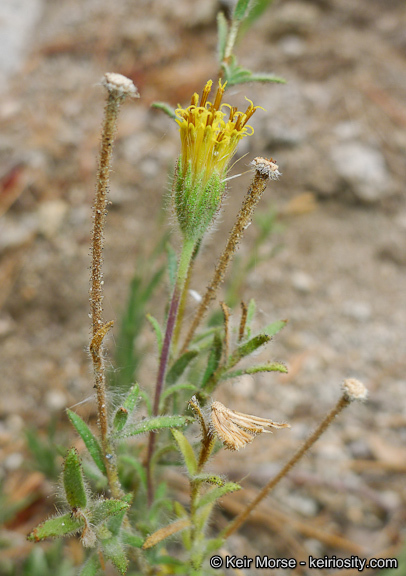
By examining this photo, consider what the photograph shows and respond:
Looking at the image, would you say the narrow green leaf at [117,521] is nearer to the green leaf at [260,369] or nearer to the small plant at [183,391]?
the small plant at [183,391]

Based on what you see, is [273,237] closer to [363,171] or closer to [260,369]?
[363,171]

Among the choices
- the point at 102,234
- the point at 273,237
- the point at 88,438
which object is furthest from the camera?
the point at 273,237

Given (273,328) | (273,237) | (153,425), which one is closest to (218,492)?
(153,425)

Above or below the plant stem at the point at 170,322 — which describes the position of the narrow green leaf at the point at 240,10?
above

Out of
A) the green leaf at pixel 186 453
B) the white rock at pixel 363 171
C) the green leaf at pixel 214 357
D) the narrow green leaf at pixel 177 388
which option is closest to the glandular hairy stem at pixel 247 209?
the green leaf at pixel 214 357

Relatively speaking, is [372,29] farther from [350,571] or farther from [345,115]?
[350,571]

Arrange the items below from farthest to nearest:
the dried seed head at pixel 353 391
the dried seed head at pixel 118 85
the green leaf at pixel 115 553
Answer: the dried seed head at pixel 353 391 → the green leaf at pixel 115 553 → the dried seed head at pixel 118 85

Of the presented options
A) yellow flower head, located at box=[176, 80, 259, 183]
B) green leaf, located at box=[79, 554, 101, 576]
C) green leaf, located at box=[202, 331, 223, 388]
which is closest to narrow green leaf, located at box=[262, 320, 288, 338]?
green leaf, located at box=[202, 331, 223, 388]
